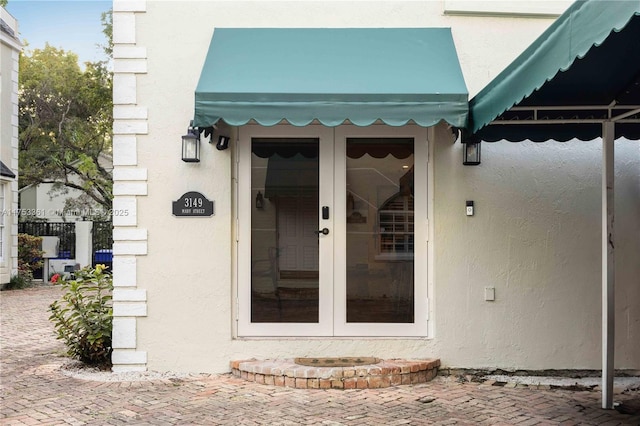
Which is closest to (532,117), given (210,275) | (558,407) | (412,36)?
(412,36)

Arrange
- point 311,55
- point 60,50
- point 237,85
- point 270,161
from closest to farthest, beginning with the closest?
point 237,85 < point 311,55 < point 270,161 < point 60,50

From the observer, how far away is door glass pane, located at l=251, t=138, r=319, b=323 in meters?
5.93

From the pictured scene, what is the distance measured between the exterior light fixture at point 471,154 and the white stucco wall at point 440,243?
0.07 m

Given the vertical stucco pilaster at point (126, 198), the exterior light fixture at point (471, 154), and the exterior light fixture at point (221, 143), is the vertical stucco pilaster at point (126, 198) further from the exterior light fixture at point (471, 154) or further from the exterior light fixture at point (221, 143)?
the exterior light fixture at point (471, 154)

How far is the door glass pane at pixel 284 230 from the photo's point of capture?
19.5ft

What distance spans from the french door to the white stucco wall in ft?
0.59

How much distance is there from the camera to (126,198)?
5.84m

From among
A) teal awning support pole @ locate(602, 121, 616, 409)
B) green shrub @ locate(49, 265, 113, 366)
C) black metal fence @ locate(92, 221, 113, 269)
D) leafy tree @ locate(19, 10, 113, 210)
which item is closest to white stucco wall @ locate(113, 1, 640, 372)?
green shrub @ locate(49, 265, 113, 366)

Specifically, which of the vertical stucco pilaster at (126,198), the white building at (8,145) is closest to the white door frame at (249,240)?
the vertical stucco pilaster at (126,198)

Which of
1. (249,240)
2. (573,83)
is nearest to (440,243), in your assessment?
(249,240)

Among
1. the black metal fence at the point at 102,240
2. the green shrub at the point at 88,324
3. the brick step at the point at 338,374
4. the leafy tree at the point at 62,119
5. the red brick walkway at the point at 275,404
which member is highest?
the leafy tree at the point at 62,119

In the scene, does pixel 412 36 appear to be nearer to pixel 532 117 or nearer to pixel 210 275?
pixel 532 117

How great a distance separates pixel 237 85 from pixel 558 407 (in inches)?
158

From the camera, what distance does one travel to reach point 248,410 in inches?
187
